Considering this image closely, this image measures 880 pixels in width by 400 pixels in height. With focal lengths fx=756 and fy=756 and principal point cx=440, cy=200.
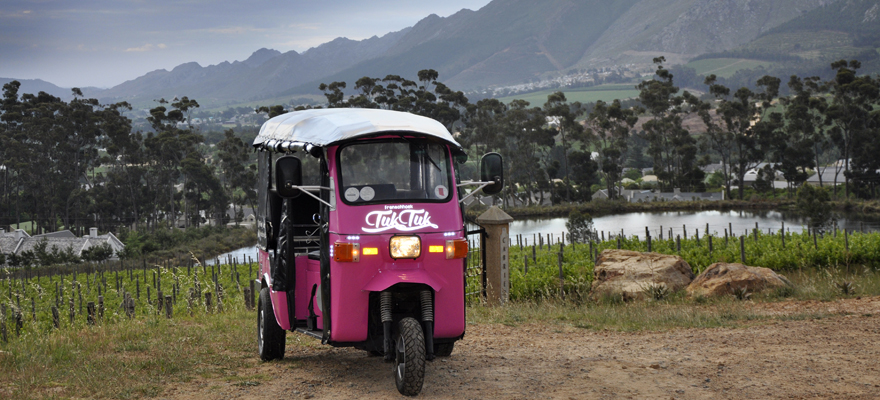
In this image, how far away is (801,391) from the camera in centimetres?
602

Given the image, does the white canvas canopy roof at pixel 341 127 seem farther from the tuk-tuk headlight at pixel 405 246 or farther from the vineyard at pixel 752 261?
the vineyard at pixel 752 261

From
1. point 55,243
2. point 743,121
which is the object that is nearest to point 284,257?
point 55,243

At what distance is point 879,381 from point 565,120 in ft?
270

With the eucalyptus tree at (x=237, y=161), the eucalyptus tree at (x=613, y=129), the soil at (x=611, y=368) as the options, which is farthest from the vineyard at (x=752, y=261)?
the eucalyptus tree at (x=237, y=161)

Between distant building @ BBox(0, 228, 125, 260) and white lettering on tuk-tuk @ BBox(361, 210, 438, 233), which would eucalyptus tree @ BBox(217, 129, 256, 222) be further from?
white lettering on tuk-tuk @ BBox(361, 210, 438, 233)

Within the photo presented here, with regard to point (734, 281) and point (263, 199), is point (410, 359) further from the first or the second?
point (734, 281)

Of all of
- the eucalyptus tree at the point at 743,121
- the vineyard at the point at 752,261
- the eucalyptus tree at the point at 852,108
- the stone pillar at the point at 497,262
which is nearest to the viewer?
the stone pillar at the point at 497,262

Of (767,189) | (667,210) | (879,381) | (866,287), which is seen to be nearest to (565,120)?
(667,210)

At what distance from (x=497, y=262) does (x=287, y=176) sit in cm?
727

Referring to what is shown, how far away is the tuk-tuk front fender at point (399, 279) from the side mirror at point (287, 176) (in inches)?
40.2

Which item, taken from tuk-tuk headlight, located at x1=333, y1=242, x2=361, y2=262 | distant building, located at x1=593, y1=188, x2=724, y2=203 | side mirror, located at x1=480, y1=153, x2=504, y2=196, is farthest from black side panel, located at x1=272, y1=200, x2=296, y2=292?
distant building, located at x1=593, y1=188, x2=724, y2=203

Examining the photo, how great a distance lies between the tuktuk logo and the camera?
6359 mm

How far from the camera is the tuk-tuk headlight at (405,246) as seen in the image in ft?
20.7

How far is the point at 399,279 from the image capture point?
6254 millimetres
